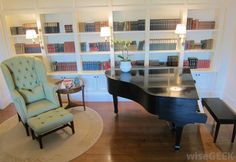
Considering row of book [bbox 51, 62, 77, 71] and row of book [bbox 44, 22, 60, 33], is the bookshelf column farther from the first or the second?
row of book [bbox 44, 22, 60, 33]

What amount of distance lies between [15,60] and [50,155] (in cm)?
167

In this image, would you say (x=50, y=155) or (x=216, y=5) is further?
(x=216, y=5)

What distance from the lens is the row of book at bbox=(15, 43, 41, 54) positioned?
401cm

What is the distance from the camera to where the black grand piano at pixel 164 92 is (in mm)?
2344

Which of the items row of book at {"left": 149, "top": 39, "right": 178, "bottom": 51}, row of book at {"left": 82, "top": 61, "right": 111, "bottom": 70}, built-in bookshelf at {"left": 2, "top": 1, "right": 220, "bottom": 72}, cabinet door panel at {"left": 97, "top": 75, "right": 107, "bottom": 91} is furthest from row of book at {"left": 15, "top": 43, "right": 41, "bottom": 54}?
row of book at {"left": 149, "top": 39, "right": 178, "bottom": 51}

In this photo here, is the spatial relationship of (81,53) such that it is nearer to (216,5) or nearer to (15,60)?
(15,60)

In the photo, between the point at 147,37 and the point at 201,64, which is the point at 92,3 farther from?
the point at 201,64

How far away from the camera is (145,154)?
2605 mm

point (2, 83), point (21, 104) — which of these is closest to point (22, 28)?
point (2, 83)

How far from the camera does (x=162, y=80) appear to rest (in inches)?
113

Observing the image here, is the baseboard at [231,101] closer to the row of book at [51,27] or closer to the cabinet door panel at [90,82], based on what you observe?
the cabinet door panel at [90,82]

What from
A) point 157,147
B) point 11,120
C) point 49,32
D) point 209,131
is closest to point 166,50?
point 209,131

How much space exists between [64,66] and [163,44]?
85.9 inches

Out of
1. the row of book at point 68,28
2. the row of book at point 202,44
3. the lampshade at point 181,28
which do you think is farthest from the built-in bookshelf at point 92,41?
the row of book at point 202,44
